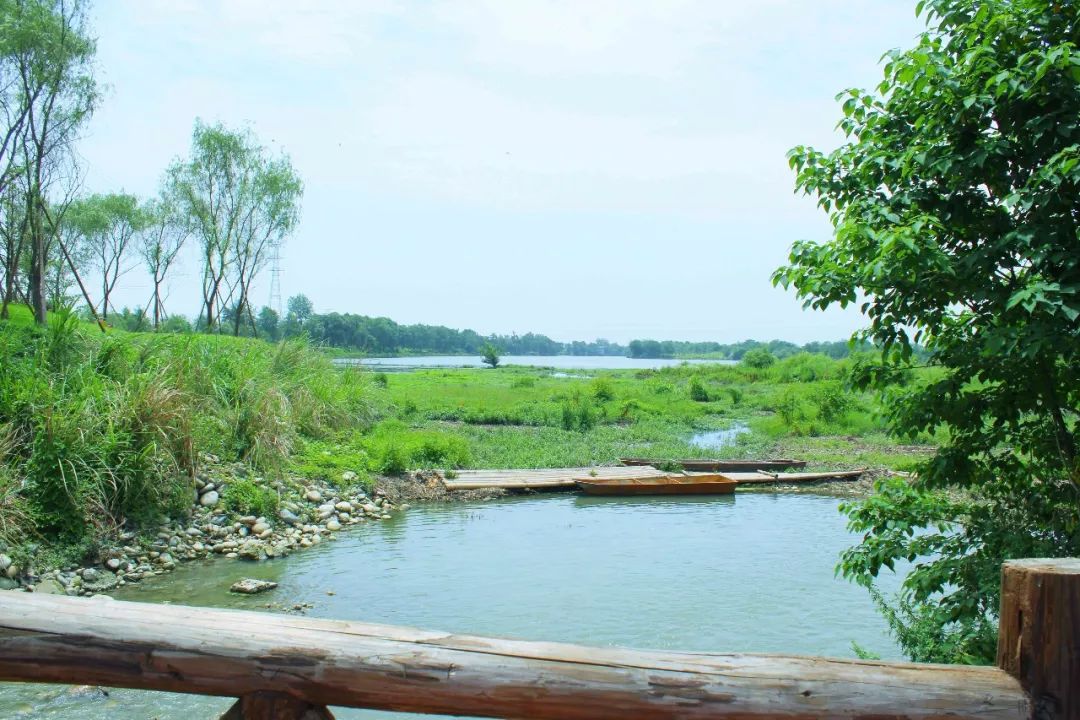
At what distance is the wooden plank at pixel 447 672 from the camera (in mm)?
1958

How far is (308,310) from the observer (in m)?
48.3

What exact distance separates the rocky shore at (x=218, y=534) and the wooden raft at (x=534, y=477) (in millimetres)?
1537

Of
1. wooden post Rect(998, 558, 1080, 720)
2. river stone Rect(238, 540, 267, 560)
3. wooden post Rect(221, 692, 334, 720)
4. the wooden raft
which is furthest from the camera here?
the wooden raft

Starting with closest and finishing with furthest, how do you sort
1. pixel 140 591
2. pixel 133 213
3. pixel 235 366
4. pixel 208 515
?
pixel 140 591 < pixel 208 515 < pixel 235 366 < pixel 133 213

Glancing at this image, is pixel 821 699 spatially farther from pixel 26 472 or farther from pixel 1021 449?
pixel 26 472

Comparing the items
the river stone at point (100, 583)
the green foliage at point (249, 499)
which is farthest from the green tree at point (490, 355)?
the river stone at point (100, 583)

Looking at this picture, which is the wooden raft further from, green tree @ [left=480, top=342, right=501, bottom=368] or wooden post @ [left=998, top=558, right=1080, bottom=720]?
green tree @ [left=480, top=342, right=501, bottom=368]

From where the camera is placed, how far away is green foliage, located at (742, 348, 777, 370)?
51.7m

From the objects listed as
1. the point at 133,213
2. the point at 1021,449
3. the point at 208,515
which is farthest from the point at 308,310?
the point at 1021,449

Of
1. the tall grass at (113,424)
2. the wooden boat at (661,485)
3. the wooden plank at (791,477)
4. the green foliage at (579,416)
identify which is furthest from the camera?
the green foliage at (579,416)

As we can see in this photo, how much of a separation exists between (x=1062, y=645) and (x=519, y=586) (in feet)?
26.4

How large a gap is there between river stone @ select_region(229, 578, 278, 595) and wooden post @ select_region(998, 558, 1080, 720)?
8.09 meters

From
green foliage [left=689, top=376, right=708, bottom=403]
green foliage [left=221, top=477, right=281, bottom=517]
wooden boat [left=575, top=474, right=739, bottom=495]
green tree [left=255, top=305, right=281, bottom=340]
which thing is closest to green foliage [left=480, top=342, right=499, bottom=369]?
green tree [left=255, top=305, right=281, bottom=340]

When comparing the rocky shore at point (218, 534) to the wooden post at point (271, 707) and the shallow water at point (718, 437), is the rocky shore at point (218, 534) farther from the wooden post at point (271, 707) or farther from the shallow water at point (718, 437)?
the shallow water at point (718, 437)
